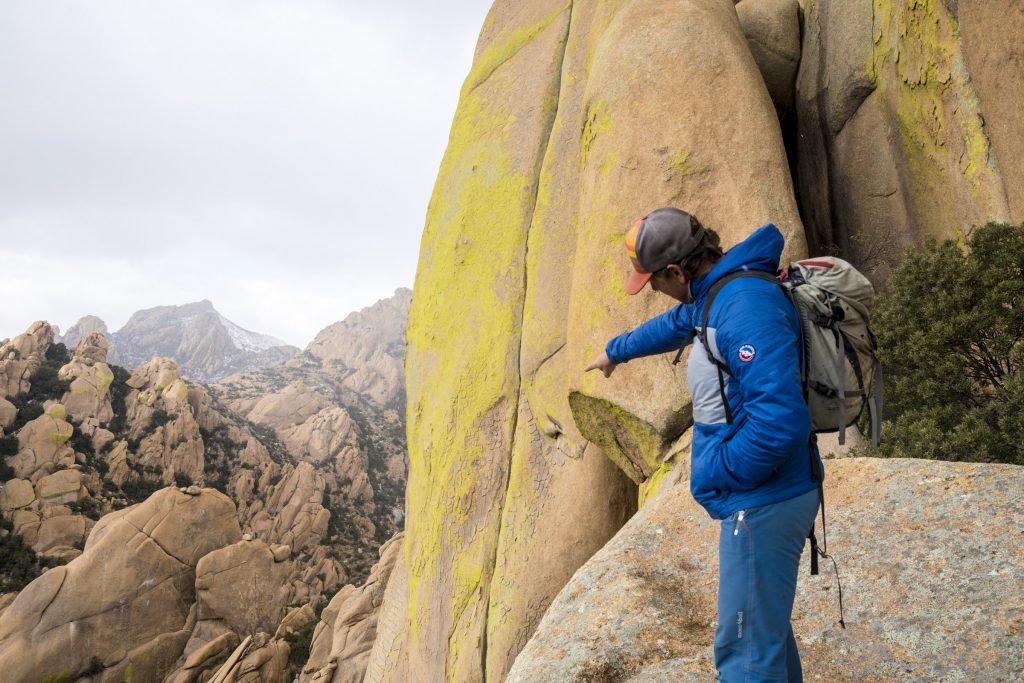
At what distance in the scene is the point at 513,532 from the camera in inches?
432

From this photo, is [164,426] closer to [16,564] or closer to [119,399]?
[119,399]

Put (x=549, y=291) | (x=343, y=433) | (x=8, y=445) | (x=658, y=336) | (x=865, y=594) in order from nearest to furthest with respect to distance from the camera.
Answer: (x=658, y=336), (x=865, y=594), (x=549, y=291), (x=8, y=445), (x=343, y=433)

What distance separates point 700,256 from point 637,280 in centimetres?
40

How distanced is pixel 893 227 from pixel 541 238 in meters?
6.63

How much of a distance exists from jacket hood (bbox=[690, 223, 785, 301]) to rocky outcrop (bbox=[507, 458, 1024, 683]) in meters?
2.85

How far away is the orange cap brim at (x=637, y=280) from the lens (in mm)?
3376

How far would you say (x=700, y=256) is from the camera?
3.20 m

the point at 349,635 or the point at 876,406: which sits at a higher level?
the point at 876,406

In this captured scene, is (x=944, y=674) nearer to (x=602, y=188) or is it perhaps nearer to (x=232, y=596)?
(x=602, y=188)

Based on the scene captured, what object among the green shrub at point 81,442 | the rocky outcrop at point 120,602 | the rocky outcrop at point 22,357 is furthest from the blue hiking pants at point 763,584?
the rocky outcrop at point 22,357

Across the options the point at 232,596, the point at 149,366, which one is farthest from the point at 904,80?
the point at 149,366

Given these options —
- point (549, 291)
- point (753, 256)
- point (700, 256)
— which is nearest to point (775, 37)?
point (549, 291)

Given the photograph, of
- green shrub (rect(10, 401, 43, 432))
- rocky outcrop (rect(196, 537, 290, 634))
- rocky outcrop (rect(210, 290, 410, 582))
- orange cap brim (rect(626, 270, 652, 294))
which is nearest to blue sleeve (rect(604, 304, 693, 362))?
orange cap brim (rect(626, 270, 652, 294))

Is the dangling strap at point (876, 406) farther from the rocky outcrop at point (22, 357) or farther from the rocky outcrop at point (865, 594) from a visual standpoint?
the rocky outcrop at point (22, 357)
